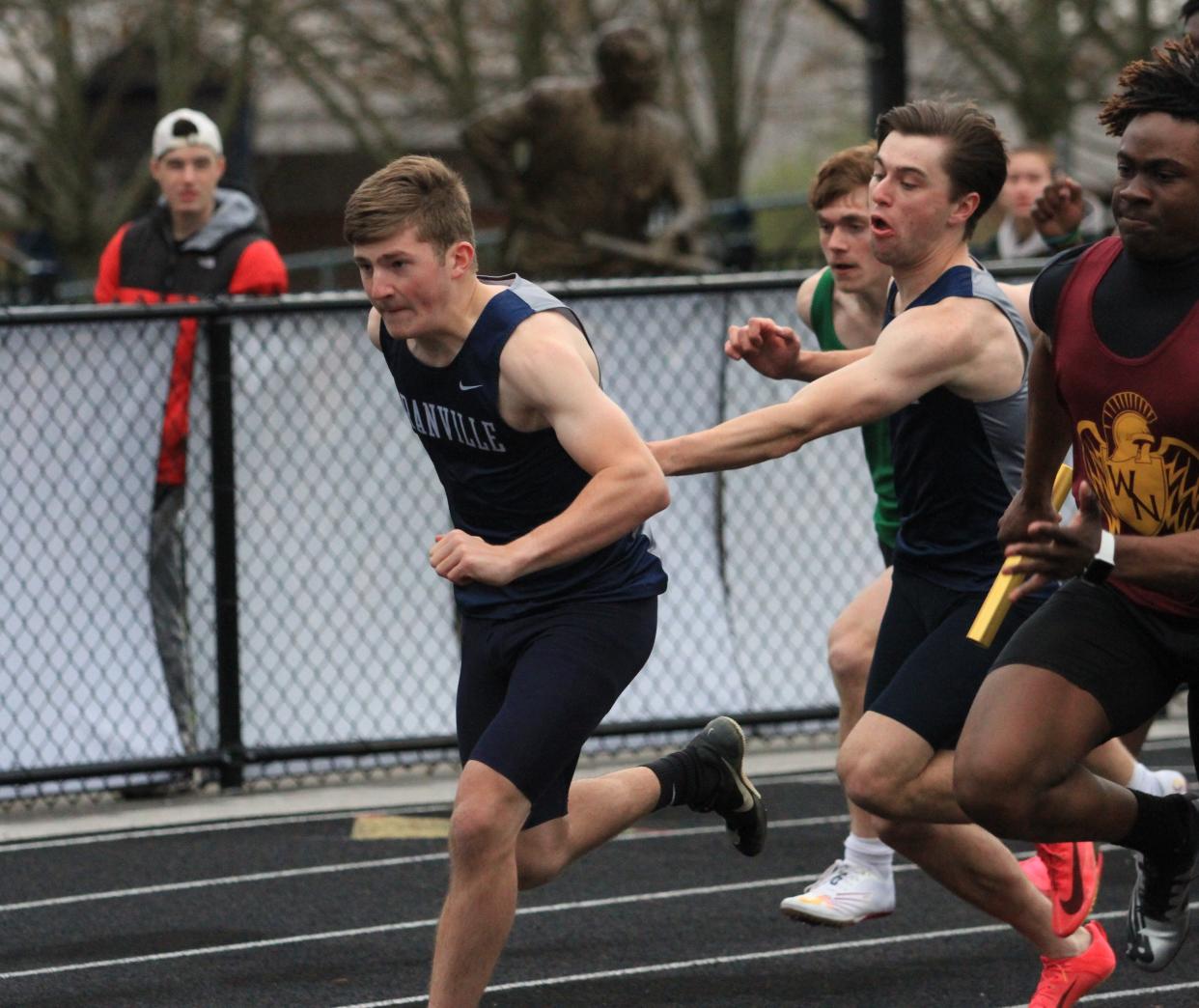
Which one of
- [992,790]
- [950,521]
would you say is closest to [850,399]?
[950,521]

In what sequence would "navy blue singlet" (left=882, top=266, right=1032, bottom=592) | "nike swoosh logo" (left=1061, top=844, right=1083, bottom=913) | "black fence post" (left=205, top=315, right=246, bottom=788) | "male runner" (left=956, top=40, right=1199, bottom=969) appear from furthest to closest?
"black fence post" (left=205, top=315, right=246, bottom=788), "nike swoosh logo" (left=1061, top=844, right=1083, bottom=913), "navy blue singlet" (left=882, top=266, right=1032, bottom=592), "male runner" (left=956, top=40, right=1199, bottom=969)

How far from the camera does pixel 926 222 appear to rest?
4949mm

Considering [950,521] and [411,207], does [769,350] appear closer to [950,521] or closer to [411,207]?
[950,521]

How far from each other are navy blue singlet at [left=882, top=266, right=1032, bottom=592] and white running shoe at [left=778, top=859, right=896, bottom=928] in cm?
93

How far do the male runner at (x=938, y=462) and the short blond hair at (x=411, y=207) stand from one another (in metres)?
0.74

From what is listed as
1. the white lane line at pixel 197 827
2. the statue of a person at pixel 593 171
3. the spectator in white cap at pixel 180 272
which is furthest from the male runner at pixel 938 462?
the statue of a person at pixel 593 171

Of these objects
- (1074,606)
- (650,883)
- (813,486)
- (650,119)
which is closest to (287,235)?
(650,119)

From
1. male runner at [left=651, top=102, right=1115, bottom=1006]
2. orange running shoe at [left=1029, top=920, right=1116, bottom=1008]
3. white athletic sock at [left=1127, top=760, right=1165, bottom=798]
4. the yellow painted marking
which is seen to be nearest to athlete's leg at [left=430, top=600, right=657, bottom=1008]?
male runner at [left=651, top=102, right=1115, bottom=1006]

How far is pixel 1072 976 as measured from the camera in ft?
16.2

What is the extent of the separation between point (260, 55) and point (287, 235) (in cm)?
597

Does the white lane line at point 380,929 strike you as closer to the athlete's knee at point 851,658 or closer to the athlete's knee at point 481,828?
the athlete's knee at point 851,658

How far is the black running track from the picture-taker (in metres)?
5.36

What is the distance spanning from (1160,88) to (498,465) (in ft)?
5.01

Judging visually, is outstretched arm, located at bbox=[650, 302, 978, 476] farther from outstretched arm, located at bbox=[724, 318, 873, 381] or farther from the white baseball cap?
the white baseball cap
